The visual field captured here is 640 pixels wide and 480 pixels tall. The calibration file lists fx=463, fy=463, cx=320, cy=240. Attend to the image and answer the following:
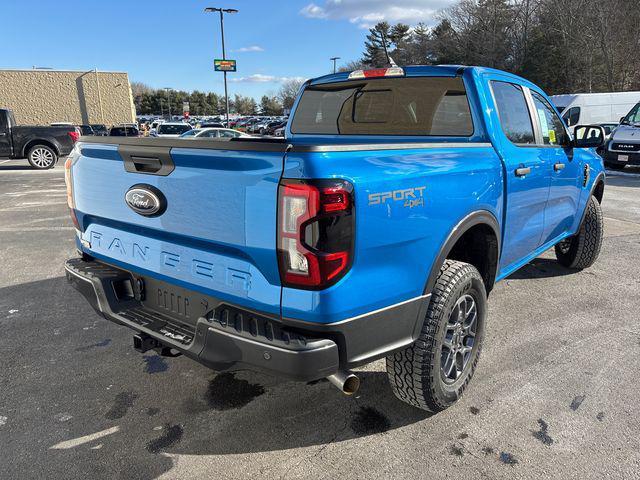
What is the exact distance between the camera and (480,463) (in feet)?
7.52

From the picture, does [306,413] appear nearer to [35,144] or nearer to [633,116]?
[35,144]

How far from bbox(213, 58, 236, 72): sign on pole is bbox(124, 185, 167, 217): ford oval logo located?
98.5 feet

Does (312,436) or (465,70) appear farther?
(465,70)

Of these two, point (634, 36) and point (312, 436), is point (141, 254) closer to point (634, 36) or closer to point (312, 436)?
point (312, 436)

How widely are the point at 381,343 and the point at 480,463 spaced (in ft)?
2.79

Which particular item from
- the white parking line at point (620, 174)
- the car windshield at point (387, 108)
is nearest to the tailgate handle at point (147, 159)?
the car windshield at point (387, 108)

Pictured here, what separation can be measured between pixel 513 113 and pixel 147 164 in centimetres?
263

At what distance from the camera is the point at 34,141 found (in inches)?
597

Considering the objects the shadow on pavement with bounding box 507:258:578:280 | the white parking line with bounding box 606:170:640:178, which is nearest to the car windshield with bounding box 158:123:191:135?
the white parking line with bounding box 606:170:640:178

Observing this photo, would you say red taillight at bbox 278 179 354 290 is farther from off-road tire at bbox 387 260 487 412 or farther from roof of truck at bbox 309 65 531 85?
roof of truck at bbox 309 65 531 85

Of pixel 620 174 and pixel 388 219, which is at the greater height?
pixel 388 219

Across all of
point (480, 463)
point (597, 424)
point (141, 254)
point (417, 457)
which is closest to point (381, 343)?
point (417, 457)

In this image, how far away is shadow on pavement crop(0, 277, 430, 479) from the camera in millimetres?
2342

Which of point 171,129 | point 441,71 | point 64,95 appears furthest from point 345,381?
point 64,95
